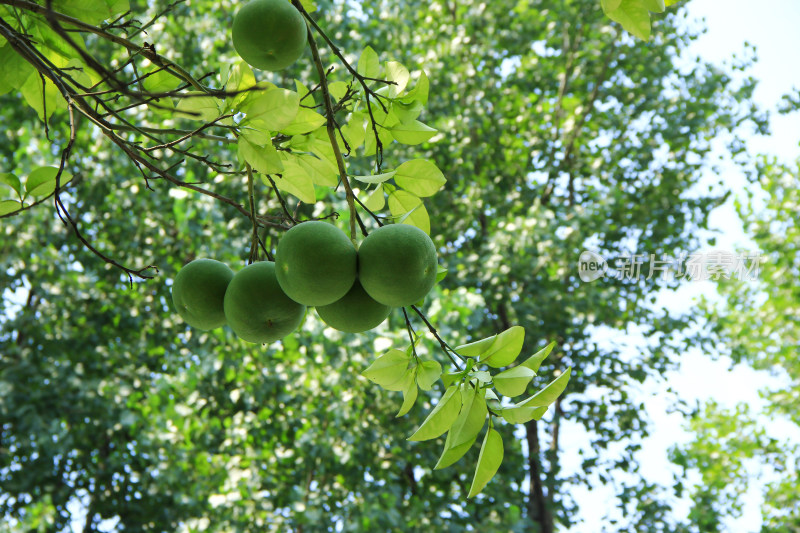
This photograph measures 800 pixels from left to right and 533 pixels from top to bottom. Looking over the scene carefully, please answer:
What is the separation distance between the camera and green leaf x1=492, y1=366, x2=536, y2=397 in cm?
126

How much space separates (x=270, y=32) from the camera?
1312 mm

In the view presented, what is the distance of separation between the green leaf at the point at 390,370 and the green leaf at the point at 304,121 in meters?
0.49

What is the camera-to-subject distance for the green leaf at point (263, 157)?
1.23 meters

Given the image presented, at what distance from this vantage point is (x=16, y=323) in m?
6.23

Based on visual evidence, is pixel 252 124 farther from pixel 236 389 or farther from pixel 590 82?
pixel 590 82

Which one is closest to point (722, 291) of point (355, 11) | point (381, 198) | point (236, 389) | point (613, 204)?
point (613, 204)

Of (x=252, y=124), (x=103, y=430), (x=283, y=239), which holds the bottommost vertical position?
(x=283, y=239)

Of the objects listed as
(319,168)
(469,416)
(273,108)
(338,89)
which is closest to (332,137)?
(273,108)

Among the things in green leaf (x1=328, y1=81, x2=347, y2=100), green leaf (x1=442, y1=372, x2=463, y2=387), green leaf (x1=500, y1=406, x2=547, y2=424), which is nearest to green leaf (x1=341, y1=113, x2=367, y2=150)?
green leaf (x1=328, y1=81, x2=347, y2=100)

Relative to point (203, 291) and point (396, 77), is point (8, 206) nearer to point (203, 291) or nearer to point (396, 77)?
point (203, 291)

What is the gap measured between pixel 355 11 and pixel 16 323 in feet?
16.0

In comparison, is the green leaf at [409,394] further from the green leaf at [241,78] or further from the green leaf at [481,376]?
the green leaf at [241,78]

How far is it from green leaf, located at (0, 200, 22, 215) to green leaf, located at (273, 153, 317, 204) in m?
0.62

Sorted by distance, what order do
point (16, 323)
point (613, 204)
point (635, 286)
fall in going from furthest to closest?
point (635, 286) < point (613, 204) < point (16, 323)
